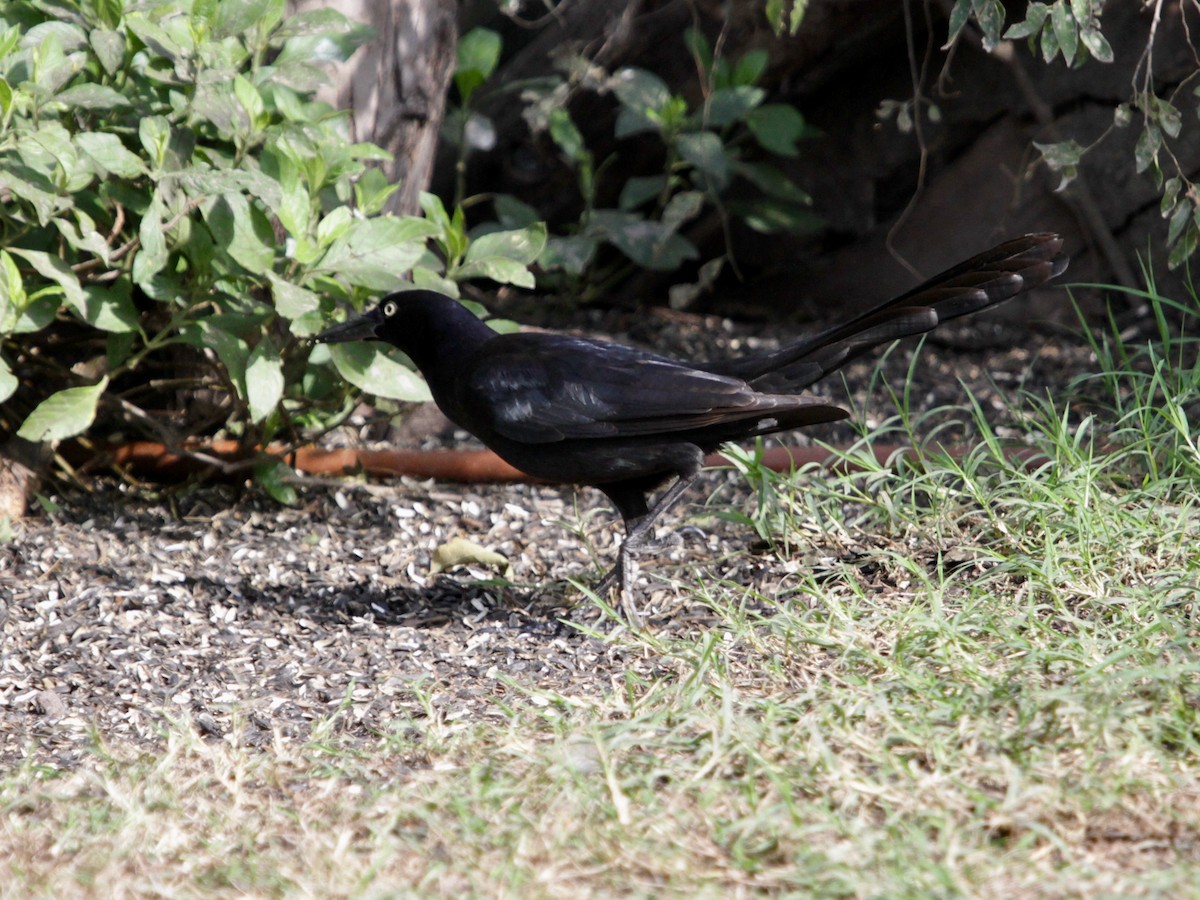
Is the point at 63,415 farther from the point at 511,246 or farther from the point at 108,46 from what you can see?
the point at 511,246

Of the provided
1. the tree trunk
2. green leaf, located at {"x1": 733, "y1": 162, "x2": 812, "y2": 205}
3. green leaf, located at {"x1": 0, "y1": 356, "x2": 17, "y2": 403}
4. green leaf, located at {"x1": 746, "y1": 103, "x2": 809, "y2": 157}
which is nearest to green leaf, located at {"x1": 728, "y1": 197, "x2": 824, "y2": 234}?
green leaf, located at {"x1": 733, "y1": 162, "x2": 812, "y2": 205}

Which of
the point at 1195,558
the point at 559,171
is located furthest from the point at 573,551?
the point at 559,171

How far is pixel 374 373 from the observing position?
162 inches

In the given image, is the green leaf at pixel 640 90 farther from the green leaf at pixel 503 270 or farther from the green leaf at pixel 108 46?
the green leaf at pixel 108 46

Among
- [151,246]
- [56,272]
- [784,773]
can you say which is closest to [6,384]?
[56,272]

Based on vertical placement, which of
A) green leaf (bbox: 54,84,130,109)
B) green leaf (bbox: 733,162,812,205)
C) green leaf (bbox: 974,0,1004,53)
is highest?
green leaf (bbox: 974,0,1004,53)

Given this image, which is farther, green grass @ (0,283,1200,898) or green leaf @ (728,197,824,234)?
green leaf @ (728,197,824,234)

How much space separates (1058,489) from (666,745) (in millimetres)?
1595

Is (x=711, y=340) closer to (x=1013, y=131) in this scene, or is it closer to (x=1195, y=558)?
(x=1013, y=131)

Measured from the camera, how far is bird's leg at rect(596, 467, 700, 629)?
3.68 m

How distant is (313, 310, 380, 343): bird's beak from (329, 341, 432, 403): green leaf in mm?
50

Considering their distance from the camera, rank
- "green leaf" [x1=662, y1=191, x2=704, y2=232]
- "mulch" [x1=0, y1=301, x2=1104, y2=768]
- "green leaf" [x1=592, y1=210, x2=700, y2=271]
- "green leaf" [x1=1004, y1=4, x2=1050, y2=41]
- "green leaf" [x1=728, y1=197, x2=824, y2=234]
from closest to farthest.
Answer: "mulch" [x1=0, y1=301, x2=1104, y2=768]
"green leaf" [x1=1004, y1=4, x2=1050, y2=41]
"green leaf" [x1=662, y1=191, x2=704, y2=232]
"green leaf" [x1=592, y1=210, x2=700, y2=271]
"green leaf" [x1=728, y1=197, x2=824, y2=234]

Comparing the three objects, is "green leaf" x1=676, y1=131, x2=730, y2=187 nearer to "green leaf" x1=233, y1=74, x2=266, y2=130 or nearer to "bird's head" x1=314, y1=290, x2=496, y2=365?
"bird's head" x1=314, y1=290, x2=496, y2=365

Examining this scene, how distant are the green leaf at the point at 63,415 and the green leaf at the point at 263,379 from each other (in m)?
0.47
